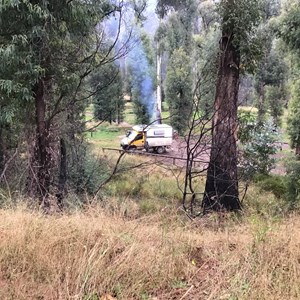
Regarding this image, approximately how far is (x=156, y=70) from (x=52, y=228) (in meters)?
36.6

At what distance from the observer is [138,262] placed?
9.09ft

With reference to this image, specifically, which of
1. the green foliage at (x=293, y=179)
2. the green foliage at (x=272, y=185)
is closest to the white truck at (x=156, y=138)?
the green foliage at (x=272, y=185)

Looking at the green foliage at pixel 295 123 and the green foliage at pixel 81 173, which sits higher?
the green foliage at pixel 295 123

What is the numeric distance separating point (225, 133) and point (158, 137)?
1945cm

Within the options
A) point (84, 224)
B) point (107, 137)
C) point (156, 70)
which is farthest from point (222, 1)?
point (156, 70)

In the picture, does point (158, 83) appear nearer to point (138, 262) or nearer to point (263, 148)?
point (263, 148)

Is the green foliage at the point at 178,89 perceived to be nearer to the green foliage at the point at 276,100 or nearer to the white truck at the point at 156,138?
the white truck at the point at 156,138

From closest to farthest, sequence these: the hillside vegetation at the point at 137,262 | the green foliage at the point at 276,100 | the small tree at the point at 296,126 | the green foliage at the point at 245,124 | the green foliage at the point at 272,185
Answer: the hillside vegetation at the point at 137,262 < the green foliage at the point at 245,124 < the small tree at the point at 296,126 < the green foliage at the point at 272,185 < the green foliage at the point at 276,100

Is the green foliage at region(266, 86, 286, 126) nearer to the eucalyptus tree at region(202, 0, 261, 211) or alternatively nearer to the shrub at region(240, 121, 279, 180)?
the shrub at region(240, 121, 279, 180)

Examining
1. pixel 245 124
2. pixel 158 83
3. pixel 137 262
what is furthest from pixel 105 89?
pixel 158 83

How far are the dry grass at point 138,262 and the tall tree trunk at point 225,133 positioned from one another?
518cm

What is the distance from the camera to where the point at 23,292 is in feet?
8.09

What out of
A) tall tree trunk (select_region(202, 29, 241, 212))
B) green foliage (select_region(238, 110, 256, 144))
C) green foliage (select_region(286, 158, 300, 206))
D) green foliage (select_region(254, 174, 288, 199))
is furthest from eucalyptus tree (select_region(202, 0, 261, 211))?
green foliage (select_region(254, 174, 288, 199))

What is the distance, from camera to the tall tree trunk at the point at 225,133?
8.42 m
